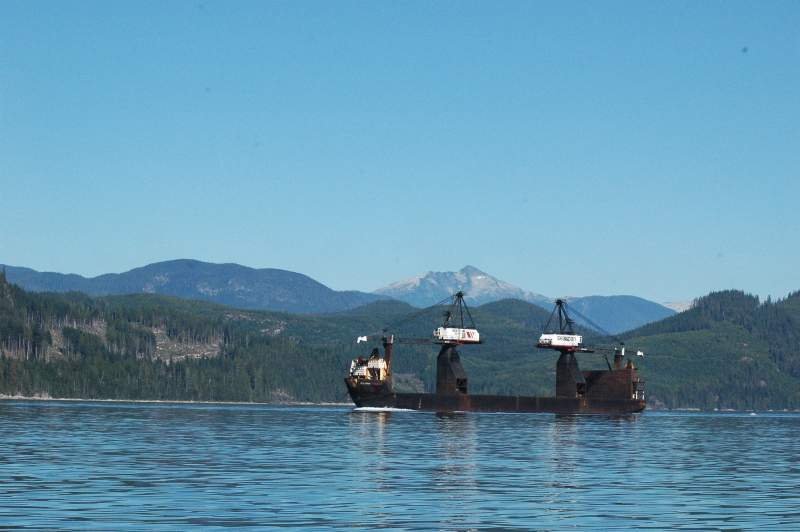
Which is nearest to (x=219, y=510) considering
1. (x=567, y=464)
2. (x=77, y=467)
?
A: (x=77, y=467)

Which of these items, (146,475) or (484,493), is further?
Answer: (146,475)

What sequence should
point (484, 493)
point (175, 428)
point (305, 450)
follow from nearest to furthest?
point (484, 493) → point (305, 450) → point (175, 428)

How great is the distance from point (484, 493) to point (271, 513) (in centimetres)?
1671

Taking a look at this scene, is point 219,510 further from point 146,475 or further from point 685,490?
point 685,490

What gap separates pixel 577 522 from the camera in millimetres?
61750

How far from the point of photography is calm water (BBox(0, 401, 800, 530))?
204 ft

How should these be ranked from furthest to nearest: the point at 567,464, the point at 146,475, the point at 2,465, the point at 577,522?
the point at 567,464 < the point at 2,465 < the point at 146,475 < the point at 577,522

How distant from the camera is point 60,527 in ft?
185

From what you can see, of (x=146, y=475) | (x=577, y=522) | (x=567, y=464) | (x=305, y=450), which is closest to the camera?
(x=577, y=522)

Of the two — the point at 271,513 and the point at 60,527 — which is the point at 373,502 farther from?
the point at 60,527

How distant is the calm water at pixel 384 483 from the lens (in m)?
62.0

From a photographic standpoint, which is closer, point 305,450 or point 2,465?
point 2,465

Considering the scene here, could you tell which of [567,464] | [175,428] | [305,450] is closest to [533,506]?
[567,464]

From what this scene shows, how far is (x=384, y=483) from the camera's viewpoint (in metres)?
80.9
